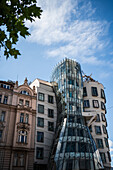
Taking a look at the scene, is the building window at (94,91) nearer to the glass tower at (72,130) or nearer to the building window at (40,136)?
the glass tower at (72,130)

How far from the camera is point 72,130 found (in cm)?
3409

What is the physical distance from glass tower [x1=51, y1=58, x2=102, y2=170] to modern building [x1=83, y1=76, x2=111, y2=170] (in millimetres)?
2919

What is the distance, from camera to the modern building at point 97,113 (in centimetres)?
3722

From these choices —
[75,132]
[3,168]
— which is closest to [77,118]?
[75,132]

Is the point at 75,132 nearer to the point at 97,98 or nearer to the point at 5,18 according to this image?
the point at 97,98

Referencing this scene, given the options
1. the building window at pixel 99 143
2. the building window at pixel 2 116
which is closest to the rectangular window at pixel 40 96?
the building window at pixel 2 116

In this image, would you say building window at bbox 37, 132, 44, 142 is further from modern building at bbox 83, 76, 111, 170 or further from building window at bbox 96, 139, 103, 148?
building window at bbox 96, 139, 103, 148

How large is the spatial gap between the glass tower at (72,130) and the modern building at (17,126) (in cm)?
591

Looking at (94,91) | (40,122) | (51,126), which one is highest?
(94,91)

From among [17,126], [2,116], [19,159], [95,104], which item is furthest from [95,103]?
[2,116]

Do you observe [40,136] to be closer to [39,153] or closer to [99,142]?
[39,153]

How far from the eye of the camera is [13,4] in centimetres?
809

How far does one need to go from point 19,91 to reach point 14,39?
30785 millimetres

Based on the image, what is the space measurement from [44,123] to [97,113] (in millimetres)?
13499
